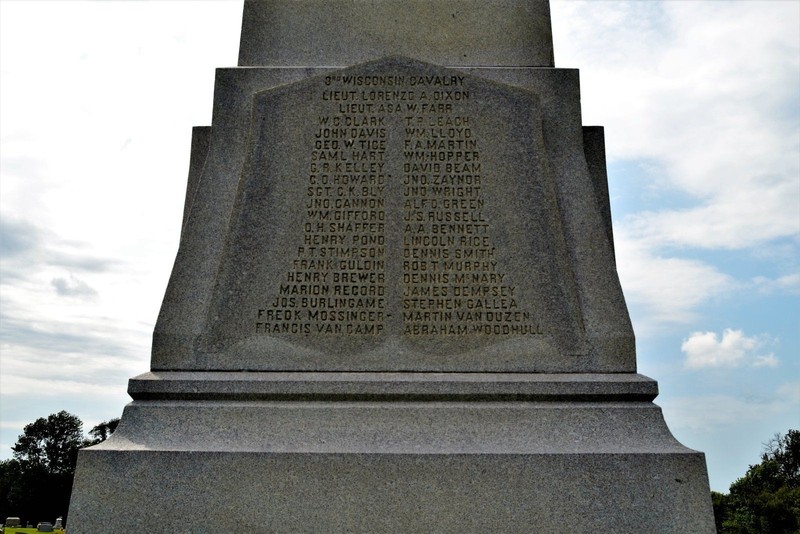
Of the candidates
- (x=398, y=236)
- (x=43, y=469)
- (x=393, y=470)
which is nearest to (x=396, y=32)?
(x=398, y=236)

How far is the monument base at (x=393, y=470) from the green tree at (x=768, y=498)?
111ft

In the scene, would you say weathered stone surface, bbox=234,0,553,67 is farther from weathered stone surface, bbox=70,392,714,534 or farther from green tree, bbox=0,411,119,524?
green tree, bbox=0,411,119,524

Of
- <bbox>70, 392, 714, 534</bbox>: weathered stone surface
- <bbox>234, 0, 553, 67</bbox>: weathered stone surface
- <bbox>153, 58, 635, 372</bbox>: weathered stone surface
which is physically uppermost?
<bbox>234, 0, 553, 67</bbox>: weathered stone surface

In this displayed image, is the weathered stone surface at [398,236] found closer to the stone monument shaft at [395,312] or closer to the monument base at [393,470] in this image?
the stone monument shaft at [395,312]

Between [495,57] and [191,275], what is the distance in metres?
3.50

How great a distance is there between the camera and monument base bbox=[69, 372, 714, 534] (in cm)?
400

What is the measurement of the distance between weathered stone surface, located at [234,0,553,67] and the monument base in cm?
331

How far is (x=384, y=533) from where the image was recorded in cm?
396

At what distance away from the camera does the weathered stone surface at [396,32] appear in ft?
19.4

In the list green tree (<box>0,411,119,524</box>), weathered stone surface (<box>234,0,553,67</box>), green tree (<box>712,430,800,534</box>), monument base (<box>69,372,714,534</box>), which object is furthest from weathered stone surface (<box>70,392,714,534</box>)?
green tree (<box>0,411,119,524</box>)

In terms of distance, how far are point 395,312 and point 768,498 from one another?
3895cm

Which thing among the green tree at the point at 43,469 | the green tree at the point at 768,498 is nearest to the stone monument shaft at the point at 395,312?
the green tree at the point at 768,498

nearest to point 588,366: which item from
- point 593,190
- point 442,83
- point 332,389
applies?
point 593,190

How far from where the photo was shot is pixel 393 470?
13.3ft
